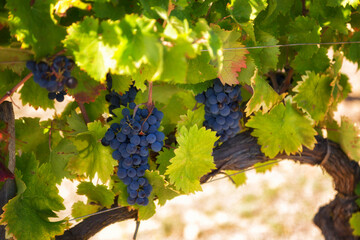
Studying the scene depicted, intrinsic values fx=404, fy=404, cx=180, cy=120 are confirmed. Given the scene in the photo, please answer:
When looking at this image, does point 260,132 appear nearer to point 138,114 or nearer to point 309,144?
point 309,144

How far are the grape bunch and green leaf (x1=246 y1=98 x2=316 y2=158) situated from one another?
0.37m

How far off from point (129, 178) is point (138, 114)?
0.17 m

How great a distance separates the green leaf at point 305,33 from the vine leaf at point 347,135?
360mm

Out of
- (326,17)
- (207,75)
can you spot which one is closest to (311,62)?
(326,17)

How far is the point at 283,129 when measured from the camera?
1.19 m

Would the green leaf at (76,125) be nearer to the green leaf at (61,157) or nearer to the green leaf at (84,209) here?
the green leaf at (61,157)

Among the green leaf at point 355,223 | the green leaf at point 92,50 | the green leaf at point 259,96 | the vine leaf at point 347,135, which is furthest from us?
the green leaf at point 355,223

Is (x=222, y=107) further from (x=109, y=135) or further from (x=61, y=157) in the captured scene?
(x=61, y=157)

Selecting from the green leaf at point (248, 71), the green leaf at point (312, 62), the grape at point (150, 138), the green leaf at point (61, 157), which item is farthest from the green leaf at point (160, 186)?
the green leaf at point (312, 62)

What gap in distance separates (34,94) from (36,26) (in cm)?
30

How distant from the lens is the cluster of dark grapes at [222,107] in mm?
1077

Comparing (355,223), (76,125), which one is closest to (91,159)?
(76,125)

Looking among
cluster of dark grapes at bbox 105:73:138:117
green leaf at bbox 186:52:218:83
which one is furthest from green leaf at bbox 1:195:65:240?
green leaf at bbox 186:52:218:83

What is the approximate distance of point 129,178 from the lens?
3.35 feet
